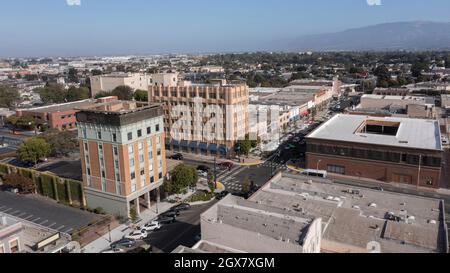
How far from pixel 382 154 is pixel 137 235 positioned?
31.9 metres

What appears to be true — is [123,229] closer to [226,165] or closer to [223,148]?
[226,165]

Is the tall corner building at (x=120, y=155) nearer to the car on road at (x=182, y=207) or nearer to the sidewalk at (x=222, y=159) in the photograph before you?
the car on road at (x=182, y=207)

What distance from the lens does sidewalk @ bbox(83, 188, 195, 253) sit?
1206 inches

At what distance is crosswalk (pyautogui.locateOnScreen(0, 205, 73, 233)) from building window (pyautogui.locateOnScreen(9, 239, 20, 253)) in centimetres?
488

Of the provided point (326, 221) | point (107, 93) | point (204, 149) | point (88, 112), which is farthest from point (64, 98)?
point (326, 221)

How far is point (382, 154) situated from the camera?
4491 centimetres

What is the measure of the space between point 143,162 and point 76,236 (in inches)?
381

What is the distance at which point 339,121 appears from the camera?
5978cm

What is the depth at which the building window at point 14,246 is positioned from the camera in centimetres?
2626

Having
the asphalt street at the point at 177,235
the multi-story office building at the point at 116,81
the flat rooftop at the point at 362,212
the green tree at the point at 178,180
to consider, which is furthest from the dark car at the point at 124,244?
the multi-story office building at the point at 116,81

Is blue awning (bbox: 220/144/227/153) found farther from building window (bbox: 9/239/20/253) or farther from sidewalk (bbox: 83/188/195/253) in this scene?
building window (bbox: 9/239/20/253)

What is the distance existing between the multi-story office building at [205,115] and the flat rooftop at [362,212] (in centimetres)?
1962

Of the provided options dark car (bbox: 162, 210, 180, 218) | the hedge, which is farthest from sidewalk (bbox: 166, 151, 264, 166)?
the hedge
